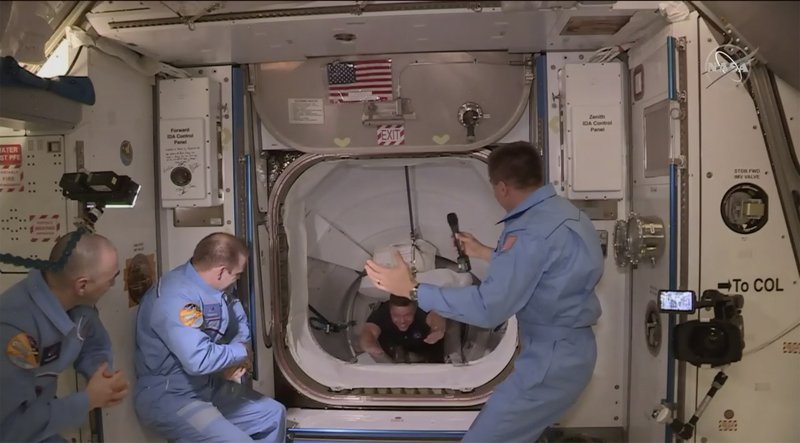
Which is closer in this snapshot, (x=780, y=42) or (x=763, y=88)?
(x=780, y=42)

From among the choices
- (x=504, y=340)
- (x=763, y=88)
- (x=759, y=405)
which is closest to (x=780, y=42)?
(x=763, y=88)

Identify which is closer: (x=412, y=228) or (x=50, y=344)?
(x=50, y=344)

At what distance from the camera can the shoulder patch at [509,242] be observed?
2.51m

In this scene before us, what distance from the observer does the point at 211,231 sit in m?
3.35

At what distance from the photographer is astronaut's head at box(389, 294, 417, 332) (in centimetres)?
435

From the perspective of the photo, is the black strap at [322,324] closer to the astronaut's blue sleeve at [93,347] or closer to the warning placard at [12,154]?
the astronaut's blue sleeve at [93,347]

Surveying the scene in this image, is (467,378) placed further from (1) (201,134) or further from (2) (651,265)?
(1) (201,134)

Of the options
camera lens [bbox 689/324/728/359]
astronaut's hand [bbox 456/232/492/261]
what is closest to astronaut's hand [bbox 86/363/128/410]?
astronaut's hand [bbox 456/232/492/261]

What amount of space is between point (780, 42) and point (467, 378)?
265 cm

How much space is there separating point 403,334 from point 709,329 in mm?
2479

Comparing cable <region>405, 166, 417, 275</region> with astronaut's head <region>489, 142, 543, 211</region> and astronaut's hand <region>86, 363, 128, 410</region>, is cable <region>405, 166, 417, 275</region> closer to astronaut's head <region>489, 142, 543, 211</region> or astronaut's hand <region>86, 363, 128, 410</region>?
astronaut's head <region>489, 142, 543, 211</region>

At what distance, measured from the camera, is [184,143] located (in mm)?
3205

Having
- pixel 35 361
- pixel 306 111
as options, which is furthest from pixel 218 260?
pixel 306 111

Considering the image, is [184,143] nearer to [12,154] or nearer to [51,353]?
[12,154]
